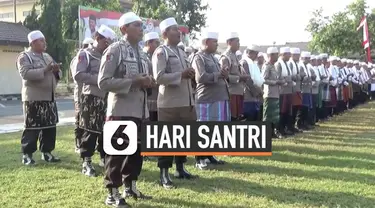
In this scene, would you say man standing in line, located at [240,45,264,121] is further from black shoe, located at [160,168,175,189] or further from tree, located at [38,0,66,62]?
tree, located at [38,0,66,62]

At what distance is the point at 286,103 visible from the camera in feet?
32.3

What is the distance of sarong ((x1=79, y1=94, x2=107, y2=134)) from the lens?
5965 mm

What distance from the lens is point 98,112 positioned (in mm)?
6012

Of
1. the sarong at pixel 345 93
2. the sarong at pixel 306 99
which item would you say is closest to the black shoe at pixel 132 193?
the sarong at pixel 306 99

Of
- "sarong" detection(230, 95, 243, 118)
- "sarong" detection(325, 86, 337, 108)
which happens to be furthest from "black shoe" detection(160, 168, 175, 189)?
"sarong" detection(325, 86, 337, 108)

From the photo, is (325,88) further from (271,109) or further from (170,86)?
(170,86)

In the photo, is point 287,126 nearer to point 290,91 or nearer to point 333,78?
point 290,91

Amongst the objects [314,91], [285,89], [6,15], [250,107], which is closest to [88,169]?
[250,107]

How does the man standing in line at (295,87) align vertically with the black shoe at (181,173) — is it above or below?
above

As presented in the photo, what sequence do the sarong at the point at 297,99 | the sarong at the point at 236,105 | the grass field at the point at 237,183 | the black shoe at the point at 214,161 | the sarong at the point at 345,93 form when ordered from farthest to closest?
the sarong at the point at 345,93, the sarong at the point at 297,99, the sarong at the point at 236,105, the black shoe at the point at 214,161, the grass field at the point at 237,183

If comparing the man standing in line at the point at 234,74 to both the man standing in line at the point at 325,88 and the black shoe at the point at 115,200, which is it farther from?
the man standing in line at the point at 325,88

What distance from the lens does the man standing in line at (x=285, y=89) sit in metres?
9.49

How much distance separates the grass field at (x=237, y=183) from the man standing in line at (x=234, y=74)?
39.6 inches

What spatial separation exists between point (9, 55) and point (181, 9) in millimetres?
13210
